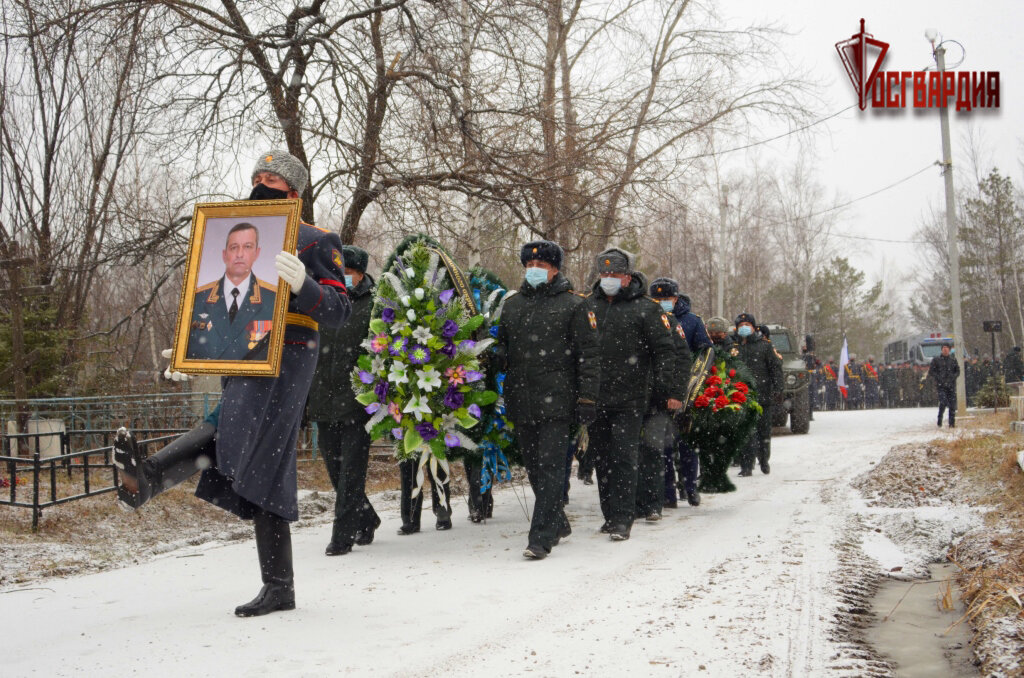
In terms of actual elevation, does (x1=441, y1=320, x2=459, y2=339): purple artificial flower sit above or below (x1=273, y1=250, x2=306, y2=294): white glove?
below

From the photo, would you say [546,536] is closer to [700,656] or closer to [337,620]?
[337,620]

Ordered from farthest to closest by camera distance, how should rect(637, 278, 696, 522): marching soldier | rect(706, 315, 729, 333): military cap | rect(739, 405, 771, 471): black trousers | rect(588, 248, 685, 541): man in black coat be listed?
rect(739, 405, 771, 471): black trousers
rect(706, 315, 729, 333): military cap
rect(637, 278, 696, 522): marching soldier
rect(588, 248, 685, 541): man in black coat

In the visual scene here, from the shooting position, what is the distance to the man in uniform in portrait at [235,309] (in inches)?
177

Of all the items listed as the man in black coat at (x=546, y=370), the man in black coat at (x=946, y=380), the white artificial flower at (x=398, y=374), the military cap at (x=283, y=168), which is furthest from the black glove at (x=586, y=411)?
the man in black coat at (x=946, y=380)

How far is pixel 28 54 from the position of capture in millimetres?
11688

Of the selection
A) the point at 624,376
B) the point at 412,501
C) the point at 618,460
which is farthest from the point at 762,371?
the point at 412,501

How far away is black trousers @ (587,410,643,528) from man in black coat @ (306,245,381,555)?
1889 millimetres

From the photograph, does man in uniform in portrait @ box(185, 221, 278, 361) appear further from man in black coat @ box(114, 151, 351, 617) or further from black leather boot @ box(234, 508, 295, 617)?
black leather boot @ box(234, 508, 295, 617)

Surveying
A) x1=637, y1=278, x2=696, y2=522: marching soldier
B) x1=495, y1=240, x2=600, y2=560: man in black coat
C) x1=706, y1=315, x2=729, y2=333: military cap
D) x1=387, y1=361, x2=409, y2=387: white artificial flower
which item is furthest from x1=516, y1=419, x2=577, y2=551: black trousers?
x1=706, y1=315, x2=729, y2=333: military cap

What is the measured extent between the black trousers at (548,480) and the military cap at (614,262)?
5.81 ft

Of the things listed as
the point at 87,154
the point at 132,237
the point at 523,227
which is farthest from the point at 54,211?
the point at 523,227

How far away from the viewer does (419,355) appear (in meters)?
6.89

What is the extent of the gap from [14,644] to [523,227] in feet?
33.9

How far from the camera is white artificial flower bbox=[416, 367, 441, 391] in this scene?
271 inches
